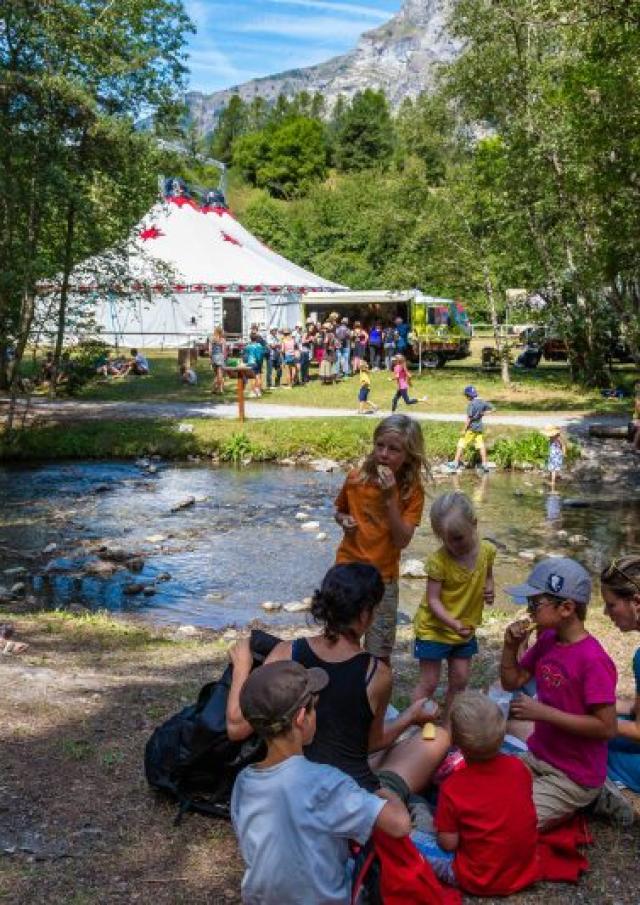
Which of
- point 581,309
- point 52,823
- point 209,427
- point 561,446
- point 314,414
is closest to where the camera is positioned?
point 52,823

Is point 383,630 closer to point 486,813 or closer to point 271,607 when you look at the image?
point 486,813

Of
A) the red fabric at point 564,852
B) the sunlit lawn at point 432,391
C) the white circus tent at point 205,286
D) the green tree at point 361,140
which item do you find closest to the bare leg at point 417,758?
the red fabric at point 564,852

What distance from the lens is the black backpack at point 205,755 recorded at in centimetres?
442

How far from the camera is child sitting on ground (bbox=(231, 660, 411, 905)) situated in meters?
3.23

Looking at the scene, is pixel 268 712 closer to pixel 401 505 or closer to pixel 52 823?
pixel 52 823

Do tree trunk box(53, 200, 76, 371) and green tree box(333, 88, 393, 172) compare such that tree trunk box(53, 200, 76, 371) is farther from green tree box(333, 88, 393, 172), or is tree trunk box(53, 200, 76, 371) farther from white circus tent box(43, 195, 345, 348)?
green tree box(333, 88, 393, 172)

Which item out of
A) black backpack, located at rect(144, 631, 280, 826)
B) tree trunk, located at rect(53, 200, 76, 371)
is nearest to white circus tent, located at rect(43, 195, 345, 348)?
tree trunk, located at rect(53, 200, 76, 371)

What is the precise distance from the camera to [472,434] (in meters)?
17.8

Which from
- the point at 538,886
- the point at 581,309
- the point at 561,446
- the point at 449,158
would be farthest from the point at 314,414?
the point at 538,886

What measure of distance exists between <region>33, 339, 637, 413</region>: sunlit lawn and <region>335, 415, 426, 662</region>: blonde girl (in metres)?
17.4

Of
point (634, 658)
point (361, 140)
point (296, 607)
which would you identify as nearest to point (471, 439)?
point (296, 607)

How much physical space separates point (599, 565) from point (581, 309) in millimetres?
16642

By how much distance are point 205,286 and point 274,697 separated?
3372 cm

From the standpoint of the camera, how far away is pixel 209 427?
A: 20719 millimetres
